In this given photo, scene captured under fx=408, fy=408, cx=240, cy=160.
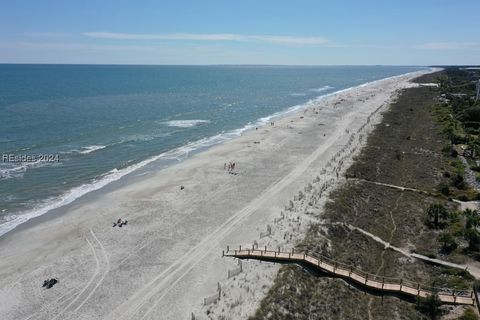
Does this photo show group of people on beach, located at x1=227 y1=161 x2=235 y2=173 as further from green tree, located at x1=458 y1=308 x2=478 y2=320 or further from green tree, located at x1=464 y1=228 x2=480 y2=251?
green tree, located at x1=458 y1=308 x2=478 y2=320

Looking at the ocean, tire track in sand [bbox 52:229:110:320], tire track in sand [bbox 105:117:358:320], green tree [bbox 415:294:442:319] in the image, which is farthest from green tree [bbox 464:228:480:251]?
the ocean

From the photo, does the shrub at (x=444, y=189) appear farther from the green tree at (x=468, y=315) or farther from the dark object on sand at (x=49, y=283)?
the dark object on sand at (x=49, y=283)

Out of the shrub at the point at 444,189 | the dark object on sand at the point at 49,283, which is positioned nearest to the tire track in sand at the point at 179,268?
the dark object on sand at the point at 49,283

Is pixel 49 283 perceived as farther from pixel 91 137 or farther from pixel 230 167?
pixel 91 137

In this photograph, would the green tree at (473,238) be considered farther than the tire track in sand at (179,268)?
Yes

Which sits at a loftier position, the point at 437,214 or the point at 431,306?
the point at 437,214

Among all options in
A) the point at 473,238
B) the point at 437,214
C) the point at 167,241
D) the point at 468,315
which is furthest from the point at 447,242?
the point at 167,241

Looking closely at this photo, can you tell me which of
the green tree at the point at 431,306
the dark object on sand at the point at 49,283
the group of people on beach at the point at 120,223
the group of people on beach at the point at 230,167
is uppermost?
the group of people on beach at the point at 230,167

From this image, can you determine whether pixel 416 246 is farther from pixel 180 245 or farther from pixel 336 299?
pixel 180 245
